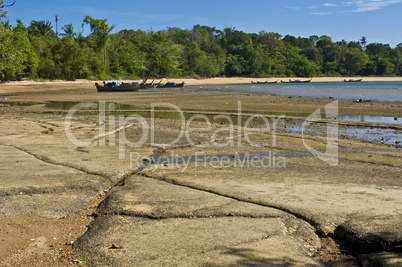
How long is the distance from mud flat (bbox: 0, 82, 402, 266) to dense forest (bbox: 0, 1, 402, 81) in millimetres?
15924

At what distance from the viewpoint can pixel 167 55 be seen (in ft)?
283

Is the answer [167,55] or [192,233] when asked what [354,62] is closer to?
[167,55]

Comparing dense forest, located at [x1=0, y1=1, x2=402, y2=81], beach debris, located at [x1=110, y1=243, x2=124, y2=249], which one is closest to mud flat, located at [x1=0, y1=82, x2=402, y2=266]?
beach debris, located at [x1=110, y1=243, x2=124, y2=249]

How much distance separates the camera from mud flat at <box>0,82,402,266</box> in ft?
11.6

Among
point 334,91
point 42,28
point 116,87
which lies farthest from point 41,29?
point 334,91

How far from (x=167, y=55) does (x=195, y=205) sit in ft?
275

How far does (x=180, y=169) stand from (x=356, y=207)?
3134 mm

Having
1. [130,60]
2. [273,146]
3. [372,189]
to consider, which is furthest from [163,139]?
[130,60]

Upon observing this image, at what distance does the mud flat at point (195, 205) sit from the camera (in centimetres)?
353

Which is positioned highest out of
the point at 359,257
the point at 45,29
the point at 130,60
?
the point at 45,29

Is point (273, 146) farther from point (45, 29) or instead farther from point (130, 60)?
point (45, 29)

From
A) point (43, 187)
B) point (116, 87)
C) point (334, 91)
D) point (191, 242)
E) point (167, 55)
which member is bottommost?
point (191, 242)

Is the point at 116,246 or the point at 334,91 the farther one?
the point at 334,91

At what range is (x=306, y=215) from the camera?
4.42m
